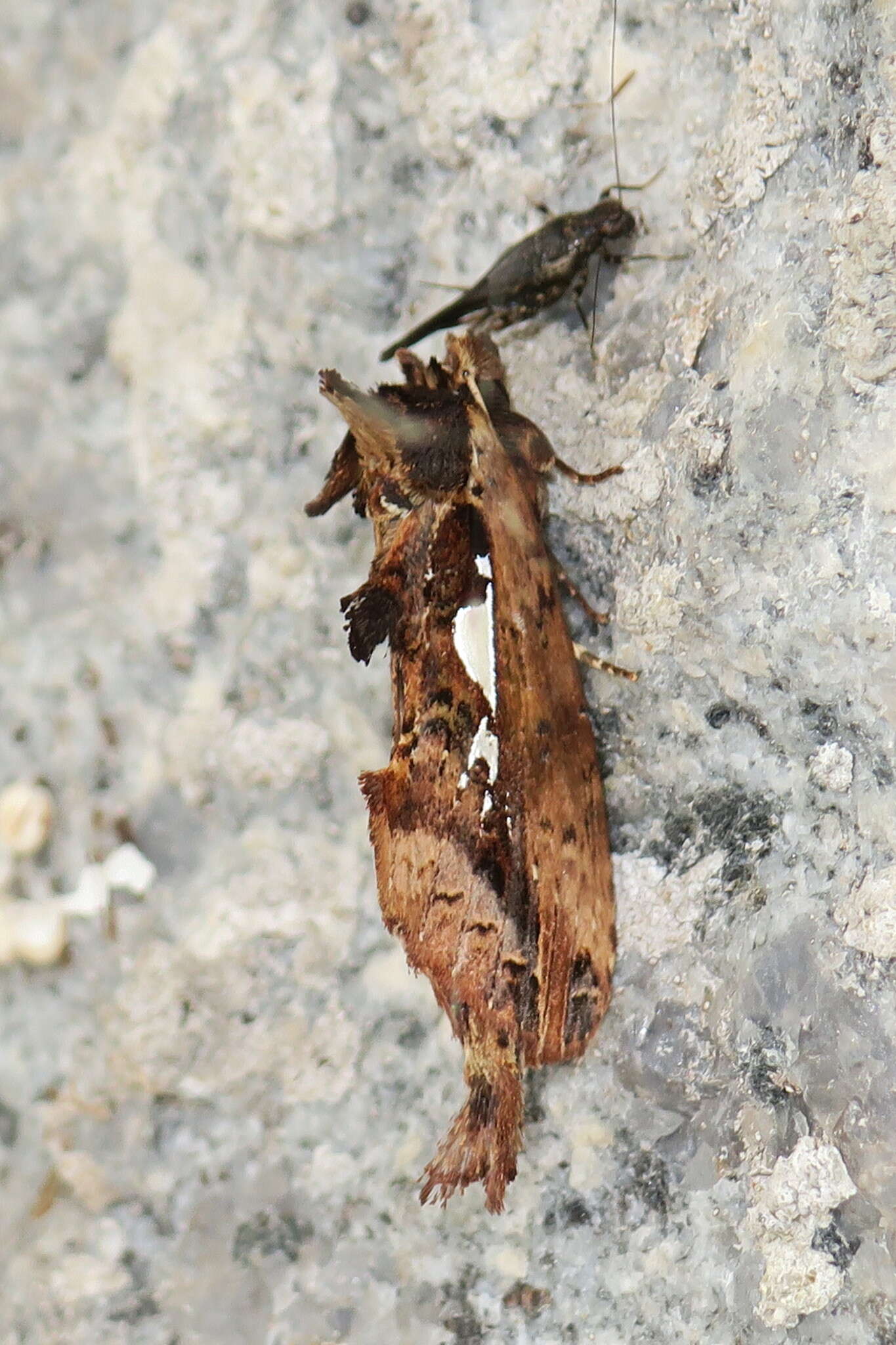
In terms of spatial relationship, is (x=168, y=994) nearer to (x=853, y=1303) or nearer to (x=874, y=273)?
(x=853, y=1303)

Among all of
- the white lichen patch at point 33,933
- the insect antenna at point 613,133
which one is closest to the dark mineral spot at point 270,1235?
the white lichen patch at point 33,933

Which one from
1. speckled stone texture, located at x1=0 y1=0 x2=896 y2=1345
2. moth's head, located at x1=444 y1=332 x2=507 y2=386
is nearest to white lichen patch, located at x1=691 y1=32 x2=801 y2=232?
speckled stone texture, located at x1=0 y1=0 x2=896 y2=1345

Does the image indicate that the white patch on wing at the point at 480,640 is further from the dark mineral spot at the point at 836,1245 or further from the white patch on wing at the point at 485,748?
the dark mineral spot at the point at 836,1245

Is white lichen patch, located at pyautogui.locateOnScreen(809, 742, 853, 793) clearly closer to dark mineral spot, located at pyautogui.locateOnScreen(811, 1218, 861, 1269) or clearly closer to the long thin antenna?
dark mineral spot, located at pyautogui.locateOnScreen(811, 1218, 861, 1269)

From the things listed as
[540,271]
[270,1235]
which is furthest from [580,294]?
[270,1235]

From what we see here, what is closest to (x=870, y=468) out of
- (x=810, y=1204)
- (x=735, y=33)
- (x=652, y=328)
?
(x=652, y=328)

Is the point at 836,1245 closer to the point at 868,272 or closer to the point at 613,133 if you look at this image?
the point at 868,272
